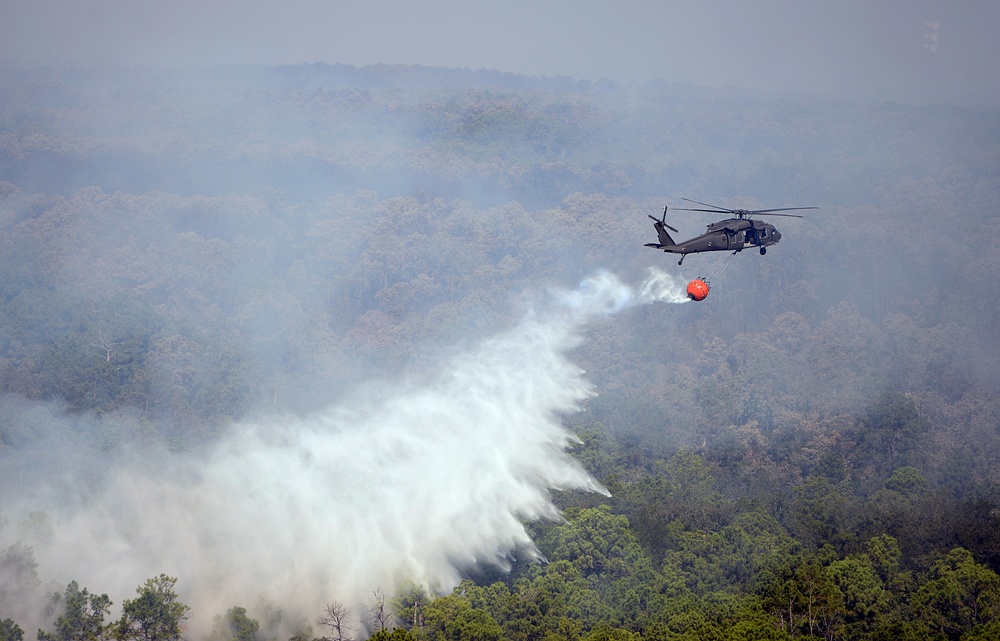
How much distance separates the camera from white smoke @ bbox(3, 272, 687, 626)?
5981 centimetres

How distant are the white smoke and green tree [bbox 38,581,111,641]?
19.4 ft

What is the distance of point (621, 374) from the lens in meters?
141

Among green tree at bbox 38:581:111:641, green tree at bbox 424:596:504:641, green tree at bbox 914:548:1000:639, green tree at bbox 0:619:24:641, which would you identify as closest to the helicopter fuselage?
green tree at bbox 914:548:1000:639

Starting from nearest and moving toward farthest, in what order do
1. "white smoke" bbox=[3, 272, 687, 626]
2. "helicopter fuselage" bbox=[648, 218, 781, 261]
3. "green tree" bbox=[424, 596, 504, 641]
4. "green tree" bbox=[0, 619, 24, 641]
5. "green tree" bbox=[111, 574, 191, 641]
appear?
"green tree" bbox=[0, 619, 24, 641]
"green tree" bbox=[111, 574, 191, 641]
"green tree" bbox=[424, 596, 504, 641]
"helicopter fuselage" bbox=[648, 218, 781, 261]
"white smoke" bbox=[3, 272, 687, 626]

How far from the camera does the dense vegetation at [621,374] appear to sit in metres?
56.7

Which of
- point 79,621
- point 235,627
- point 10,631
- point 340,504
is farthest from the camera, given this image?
point 340,504

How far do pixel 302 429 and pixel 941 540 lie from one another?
41925mm

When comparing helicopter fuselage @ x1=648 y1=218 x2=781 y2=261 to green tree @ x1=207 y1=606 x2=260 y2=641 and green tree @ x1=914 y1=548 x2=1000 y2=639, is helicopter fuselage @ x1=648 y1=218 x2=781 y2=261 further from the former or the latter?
green tree @ x1=207 y1=606 x2=260 y2=641

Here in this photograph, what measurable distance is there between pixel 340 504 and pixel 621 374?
76.7 metres

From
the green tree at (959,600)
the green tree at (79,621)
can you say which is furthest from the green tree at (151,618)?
the green tree at (959,600)

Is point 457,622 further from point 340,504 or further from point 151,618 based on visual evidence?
point 340,504

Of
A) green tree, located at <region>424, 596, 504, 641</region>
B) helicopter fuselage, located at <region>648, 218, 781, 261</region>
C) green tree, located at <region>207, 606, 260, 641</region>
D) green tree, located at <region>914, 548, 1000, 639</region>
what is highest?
helicopter fuselage, located at <region>648, 218, 781, 261</region>

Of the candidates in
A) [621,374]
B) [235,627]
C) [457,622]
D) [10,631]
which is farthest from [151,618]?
[621,374]

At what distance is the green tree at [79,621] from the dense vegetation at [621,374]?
0.13 meters
